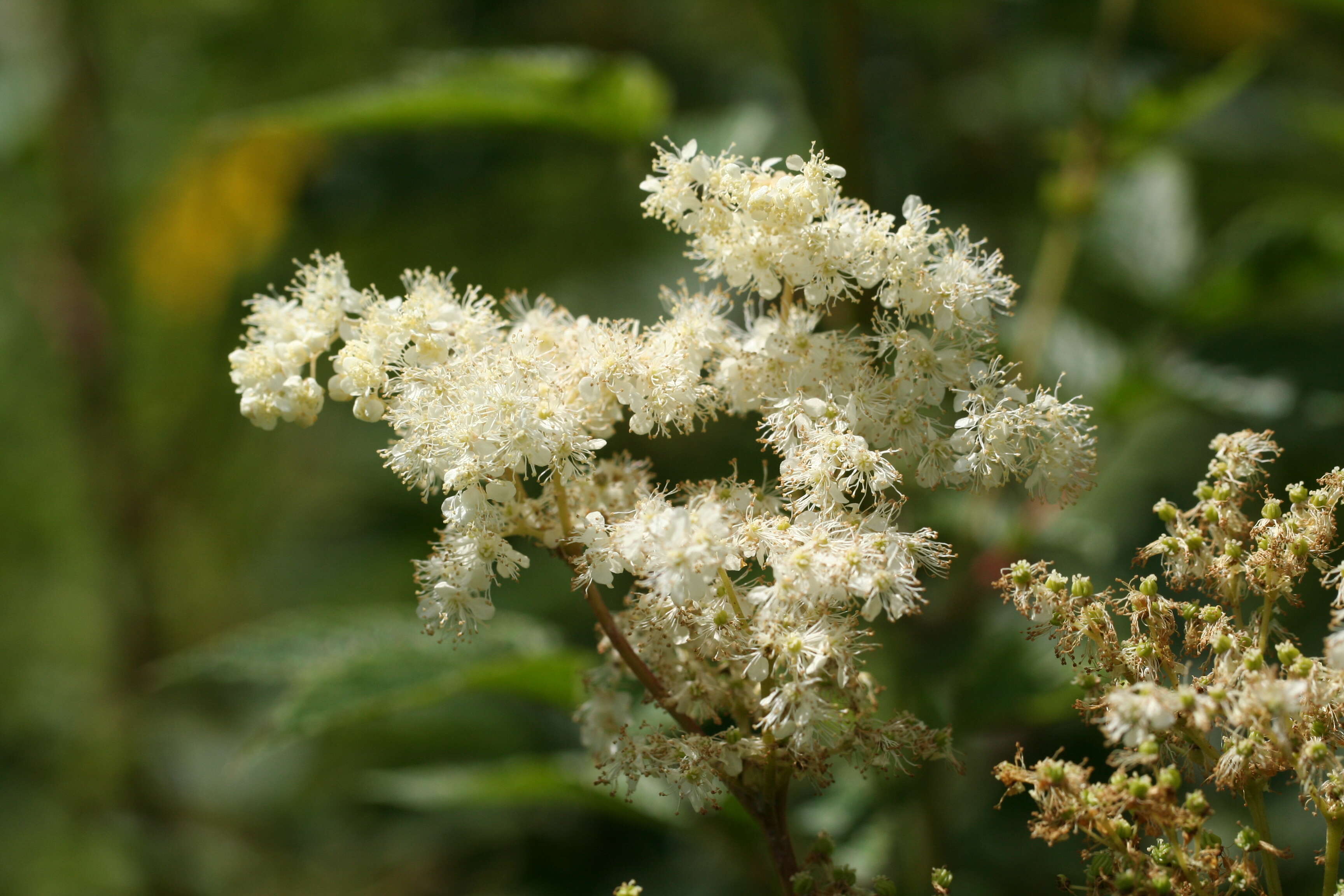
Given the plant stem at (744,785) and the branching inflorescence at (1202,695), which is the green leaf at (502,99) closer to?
the plant stem at (744,785)

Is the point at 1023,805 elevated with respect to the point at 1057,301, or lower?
lower

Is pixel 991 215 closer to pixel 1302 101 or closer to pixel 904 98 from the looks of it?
pixel 904 98

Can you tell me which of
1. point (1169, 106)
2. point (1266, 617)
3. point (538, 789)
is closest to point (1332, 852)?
point (1266, 617)

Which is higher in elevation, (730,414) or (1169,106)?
(1169,106)

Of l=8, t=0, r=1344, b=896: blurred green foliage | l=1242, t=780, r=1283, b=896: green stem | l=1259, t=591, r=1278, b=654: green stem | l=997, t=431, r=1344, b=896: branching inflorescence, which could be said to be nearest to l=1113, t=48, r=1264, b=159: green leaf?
l=8, t=0, r=1344, b=896: blurred green foliage

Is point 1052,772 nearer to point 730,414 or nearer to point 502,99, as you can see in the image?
point 730,414

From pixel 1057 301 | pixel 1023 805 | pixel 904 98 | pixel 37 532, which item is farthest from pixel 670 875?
pixel 37 532

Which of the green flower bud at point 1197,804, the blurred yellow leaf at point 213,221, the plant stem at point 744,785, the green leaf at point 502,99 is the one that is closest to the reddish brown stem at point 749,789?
the plant stem at point 744,785
